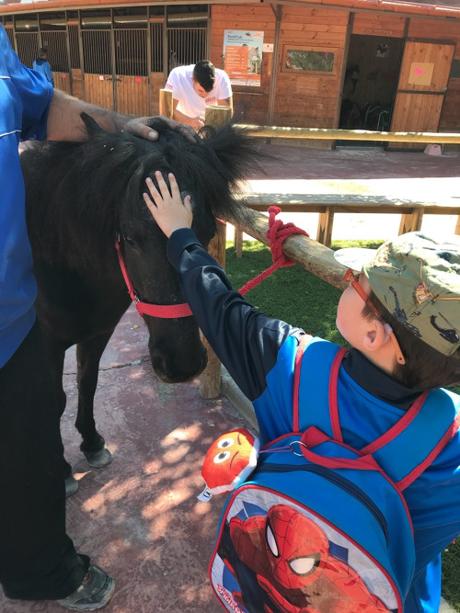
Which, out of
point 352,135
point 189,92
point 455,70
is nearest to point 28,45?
point 455,70

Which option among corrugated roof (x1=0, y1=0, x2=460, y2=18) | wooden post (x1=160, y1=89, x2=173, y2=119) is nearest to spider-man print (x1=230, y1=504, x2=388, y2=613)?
wooden post (x1=160, y1=89, x2=173, y2=119)

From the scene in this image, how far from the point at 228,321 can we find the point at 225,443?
0.31m

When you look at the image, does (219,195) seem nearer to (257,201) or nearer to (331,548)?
(257,201)

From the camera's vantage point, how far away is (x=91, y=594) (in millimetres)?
1931

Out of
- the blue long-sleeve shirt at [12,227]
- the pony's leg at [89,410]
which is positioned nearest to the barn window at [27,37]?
the pony's leg at [89,410]

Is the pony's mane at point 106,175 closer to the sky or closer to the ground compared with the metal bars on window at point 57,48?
closer to the ground

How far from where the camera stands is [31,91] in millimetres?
Answer: 1632

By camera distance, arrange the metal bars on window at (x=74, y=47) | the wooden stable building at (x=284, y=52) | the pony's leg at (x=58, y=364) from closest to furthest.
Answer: the pony's leg at (x=58, y=364) < the wooden stable building at (x=284, y=52) < the metal bars on window at (x=74, y=47)

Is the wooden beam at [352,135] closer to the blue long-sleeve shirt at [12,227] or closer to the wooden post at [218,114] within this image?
the wooden post at [218,114]

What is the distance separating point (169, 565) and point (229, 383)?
54.9 inches

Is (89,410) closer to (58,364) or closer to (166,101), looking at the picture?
(58,364)

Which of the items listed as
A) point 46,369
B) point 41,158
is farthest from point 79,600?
point 41,158

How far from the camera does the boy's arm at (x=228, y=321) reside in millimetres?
1225

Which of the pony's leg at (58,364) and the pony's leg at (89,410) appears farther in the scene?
the pony's leg at (89,410)
